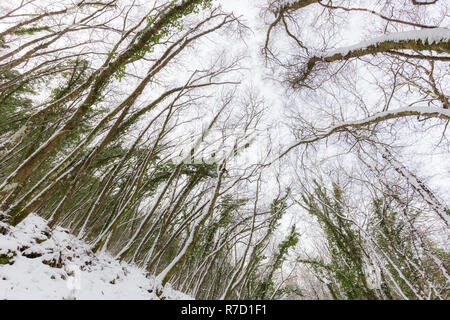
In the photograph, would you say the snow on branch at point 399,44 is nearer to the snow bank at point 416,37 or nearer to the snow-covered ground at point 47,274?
the snow bank at point 416,37

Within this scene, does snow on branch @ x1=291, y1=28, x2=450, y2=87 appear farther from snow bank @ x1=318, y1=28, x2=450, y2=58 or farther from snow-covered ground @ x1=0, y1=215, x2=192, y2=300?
snow-covered ground @ x1=0, y1=215, x2=192, y2=300

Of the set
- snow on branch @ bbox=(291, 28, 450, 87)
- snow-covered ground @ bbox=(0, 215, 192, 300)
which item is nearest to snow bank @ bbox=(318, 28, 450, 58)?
snow on branch @ bbox=(291, 28, 450, 87)

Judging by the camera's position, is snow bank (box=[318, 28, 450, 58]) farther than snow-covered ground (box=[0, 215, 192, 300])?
No

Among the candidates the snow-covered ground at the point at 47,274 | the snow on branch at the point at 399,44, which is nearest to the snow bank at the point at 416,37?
the snow on branch at the point at 399,44

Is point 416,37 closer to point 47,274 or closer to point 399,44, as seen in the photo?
point 399,44

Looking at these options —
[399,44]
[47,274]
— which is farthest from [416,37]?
[47,274]

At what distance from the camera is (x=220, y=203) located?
39.1 ft

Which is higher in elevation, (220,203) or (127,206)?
(220,203)
